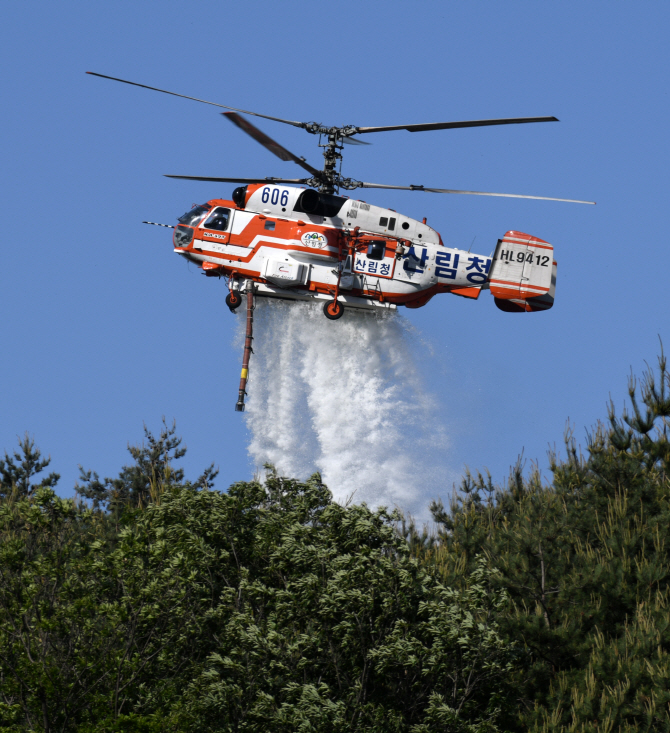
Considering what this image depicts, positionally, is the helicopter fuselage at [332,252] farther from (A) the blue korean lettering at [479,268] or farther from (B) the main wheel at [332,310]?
(B) the main wheel at [332,310]

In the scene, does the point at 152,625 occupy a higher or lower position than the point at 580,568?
lower

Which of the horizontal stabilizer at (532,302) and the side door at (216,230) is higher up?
the side door at (216,230)

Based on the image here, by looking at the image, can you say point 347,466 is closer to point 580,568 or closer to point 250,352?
point 250,352

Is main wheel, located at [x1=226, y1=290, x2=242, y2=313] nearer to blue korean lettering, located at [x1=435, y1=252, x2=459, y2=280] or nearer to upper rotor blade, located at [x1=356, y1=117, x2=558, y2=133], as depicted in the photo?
blue korean lettering, located at [x1=435, y1=252, x2=459, y2=280]

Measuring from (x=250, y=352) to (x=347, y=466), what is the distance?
19.8ft

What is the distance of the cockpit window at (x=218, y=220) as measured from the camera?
27.5 m

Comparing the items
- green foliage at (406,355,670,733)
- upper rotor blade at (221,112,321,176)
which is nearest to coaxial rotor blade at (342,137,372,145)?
upper rotor blade at (221,112,321,176)

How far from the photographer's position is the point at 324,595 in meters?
15.2

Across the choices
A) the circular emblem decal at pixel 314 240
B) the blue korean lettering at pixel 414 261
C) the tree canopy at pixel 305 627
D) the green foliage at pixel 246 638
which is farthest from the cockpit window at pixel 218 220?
the green foliage at pixel 246 638

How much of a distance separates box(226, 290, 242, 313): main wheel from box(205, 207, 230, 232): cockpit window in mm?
1728

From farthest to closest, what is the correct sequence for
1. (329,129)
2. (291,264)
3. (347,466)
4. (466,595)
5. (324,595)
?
(347,466) → (291,264) → (329,129) → (466,595) → (324,595)

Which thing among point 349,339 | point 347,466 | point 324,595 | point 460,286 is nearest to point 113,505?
point 347,466

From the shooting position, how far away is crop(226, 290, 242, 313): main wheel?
90.1 ft

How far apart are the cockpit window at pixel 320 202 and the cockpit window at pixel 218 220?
2.00 meters
